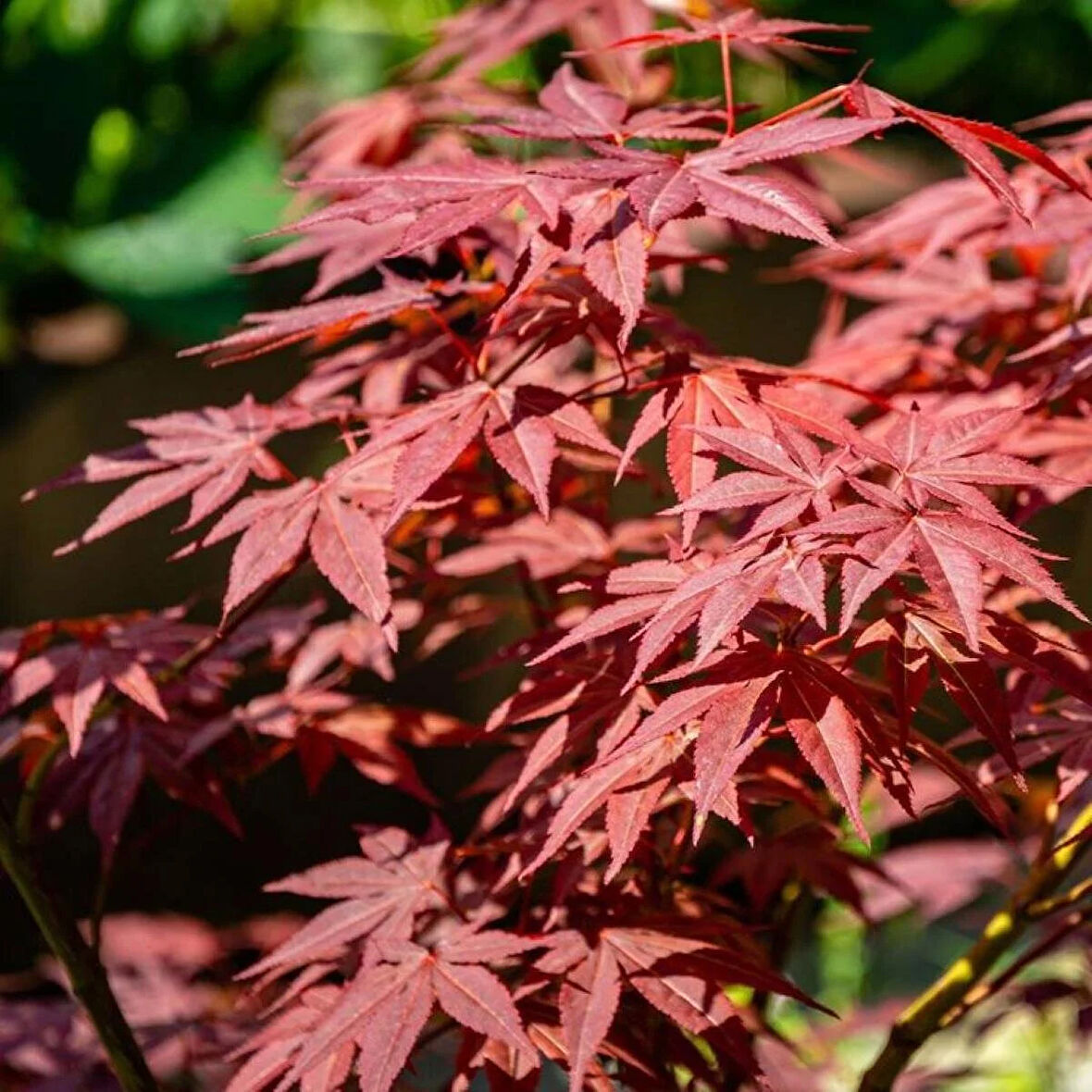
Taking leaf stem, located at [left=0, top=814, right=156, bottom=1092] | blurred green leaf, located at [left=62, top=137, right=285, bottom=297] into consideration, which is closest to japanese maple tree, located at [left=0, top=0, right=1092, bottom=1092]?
leaf stem, located at [left=0, top=814, right=156, bottom=1092]

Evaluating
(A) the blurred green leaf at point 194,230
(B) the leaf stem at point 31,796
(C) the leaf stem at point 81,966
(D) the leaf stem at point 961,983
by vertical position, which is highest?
(A) the blurred green leaf at point 194,230

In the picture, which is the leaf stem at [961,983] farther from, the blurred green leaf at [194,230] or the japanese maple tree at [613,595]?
the blurred green leaf at [194,230]

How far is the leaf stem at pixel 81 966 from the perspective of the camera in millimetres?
1042

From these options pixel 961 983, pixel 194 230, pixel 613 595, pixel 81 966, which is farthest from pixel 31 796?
pixel 194 230

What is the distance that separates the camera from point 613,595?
1082 millimetres

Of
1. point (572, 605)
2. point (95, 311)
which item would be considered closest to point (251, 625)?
point (572, 605)

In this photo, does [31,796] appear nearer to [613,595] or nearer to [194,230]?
[613,595]

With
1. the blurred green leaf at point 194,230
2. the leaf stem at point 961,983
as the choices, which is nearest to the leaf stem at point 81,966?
the leaf stem at point 961,983

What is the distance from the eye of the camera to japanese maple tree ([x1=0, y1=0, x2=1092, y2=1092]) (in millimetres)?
A: 818

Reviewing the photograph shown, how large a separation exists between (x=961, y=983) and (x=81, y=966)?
2.09 ft

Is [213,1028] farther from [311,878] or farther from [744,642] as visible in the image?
[744,642]

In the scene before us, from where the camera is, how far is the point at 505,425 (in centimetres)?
92

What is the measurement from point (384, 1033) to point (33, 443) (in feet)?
5.87

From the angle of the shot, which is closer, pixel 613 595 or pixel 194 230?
pixel 613 595
